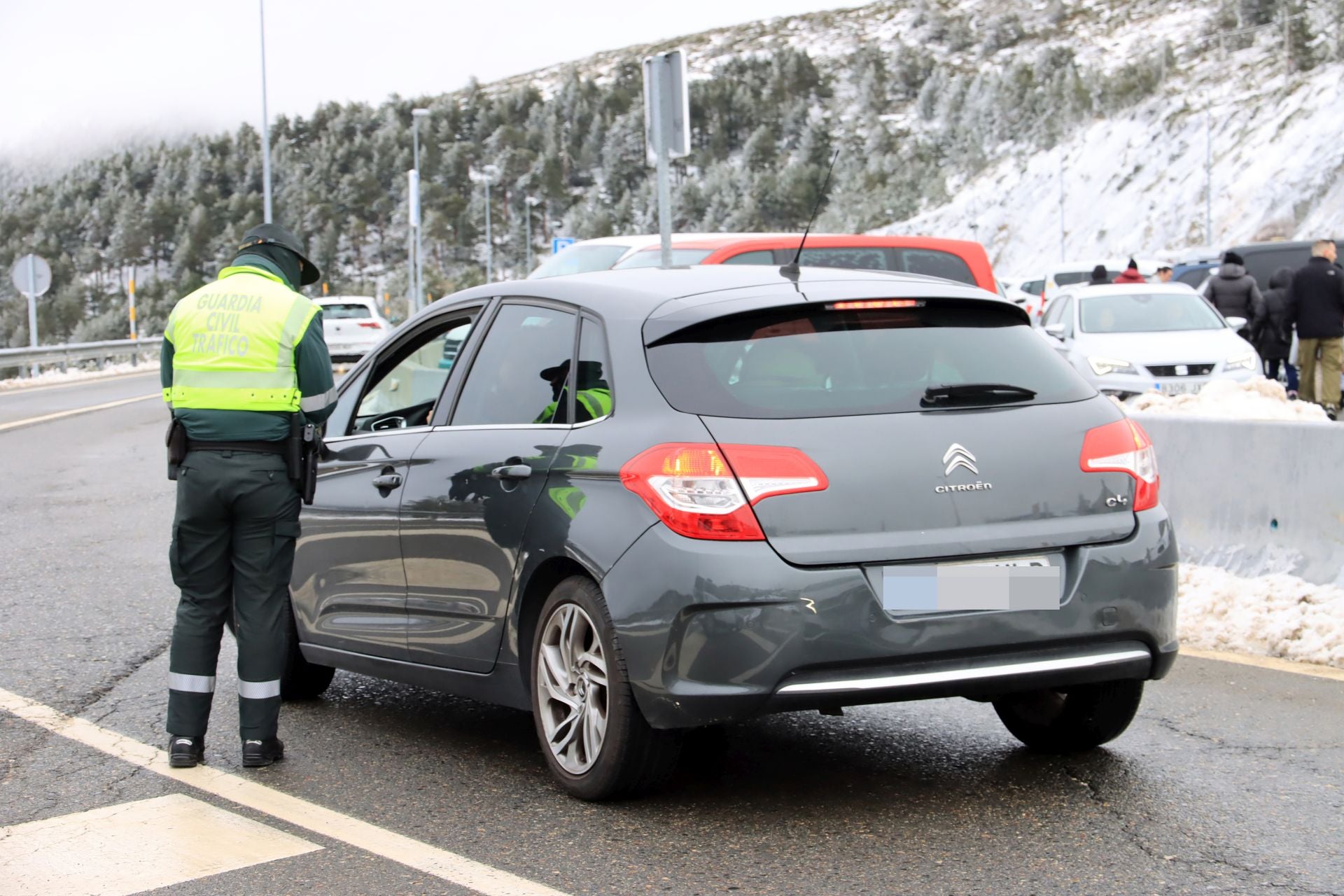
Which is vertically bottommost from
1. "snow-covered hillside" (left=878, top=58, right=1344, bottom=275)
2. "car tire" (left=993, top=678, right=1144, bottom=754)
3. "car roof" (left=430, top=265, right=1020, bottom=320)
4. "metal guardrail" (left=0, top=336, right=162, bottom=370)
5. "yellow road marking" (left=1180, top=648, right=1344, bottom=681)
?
"yellow road marking" (left=1180, top=648, right=1344, bottom=681)

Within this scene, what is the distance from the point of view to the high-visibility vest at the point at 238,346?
514 cm

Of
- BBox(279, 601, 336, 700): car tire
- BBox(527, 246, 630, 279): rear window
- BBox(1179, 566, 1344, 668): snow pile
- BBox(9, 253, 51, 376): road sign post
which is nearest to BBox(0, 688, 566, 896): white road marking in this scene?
BBox(279, 601, 336, 700): car tire

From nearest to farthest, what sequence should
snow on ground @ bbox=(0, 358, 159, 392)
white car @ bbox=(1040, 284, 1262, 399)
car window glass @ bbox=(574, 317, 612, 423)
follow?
car window glass @ bbox=(574, 317, 612, 423) → white car @ bbox=(1040, 284, 1262, 399) → snow on ground @ bbox=(0, 358, 159, 392)

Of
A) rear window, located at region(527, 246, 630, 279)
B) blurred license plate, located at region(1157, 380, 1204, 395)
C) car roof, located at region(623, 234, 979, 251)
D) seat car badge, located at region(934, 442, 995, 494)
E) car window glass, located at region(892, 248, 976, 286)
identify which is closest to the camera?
seat car badge, located at region(934, 442, 995, 494)

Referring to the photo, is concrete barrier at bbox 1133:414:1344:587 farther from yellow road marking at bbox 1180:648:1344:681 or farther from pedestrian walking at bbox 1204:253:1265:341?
pedestrian walking at bbox 1204:253:1265:341

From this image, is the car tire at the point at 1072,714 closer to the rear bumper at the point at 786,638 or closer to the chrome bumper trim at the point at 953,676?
the chrome bumper trim at the point at 953,676

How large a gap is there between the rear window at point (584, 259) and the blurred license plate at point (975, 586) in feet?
31.4

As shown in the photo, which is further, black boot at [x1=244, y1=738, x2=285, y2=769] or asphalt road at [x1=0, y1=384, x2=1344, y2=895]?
black boot at [x1=244, y1=738, x2=285, y2=769]

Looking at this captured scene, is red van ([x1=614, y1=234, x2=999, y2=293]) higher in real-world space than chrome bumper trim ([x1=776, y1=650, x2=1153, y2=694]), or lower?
higher

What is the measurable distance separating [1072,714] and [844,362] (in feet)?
4.60

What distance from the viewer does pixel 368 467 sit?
5.58 metres

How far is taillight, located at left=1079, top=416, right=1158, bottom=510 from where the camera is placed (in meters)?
4.53

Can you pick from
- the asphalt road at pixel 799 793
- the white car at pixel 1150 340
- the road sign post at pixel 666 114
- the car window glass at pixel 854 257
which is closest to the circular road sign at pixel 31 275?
the white car at pixel 1150 340

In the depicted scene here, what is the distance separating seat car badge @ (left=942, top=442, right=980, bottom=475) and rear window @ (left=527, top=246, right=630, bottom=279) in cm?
945
